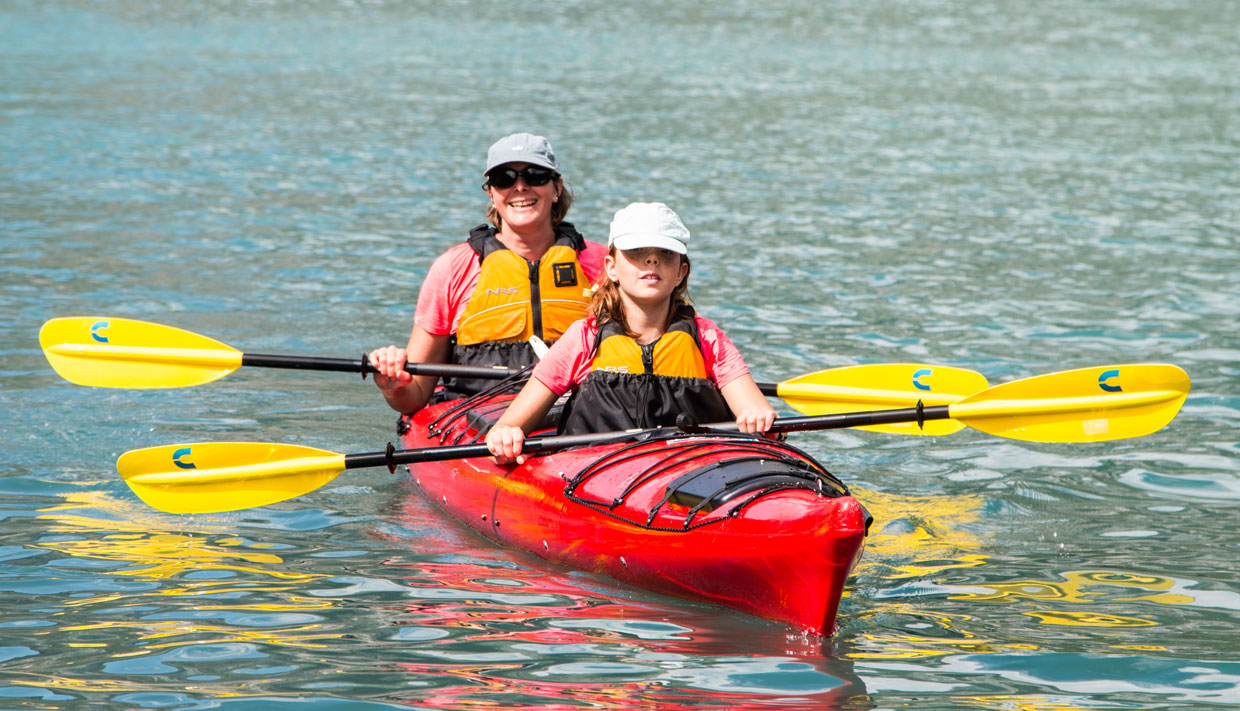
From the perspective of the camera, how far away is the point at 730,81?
83.8 ft

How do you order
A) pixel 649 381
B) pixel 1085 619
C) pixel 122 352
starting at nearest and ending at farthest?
pixel 1085 619
pixel 649 381
pixel 122 352

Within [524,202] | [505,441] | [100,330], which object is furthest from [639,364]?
[100,330]

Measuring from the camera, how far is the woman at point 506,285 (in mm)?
6418

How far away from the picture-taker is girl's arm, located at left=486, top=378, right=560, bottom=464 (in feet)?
17.5

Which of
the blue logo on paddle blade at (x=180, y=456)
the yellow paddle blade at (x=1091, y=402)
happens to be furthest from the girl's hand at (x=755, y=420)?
the blue logo on paddle blade at (x=180, y=456)

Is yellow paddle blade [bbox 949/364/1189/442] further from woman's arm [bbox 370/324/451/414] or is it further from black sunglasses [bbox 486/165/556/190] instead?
woman's arm [bbox 370/324/451/414]

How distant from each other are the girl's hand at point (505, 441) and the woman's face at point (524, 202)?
1345 millimetres

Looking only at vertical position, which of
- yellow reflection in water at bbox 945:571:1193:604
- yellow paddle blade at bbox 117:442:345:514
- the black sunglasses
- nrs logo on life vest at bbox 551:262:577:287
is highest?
the black sunglasses

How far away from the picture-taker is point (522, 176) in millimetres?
6320

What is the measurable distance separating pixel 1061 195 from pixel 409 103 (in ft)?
35.8

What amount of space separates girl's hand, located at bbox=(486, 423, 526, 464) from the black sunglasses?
1.41 meters

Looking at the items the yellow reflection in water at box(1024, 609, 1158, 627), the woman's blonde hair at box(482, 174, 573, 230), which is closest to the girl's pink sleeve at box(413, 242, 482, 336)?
the woman's blonde hair at box(482, 174, 573, 230)

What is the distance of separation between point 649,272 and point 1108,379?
2035 mm

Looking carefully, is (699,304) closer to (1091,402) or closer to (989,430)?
(989,430)
